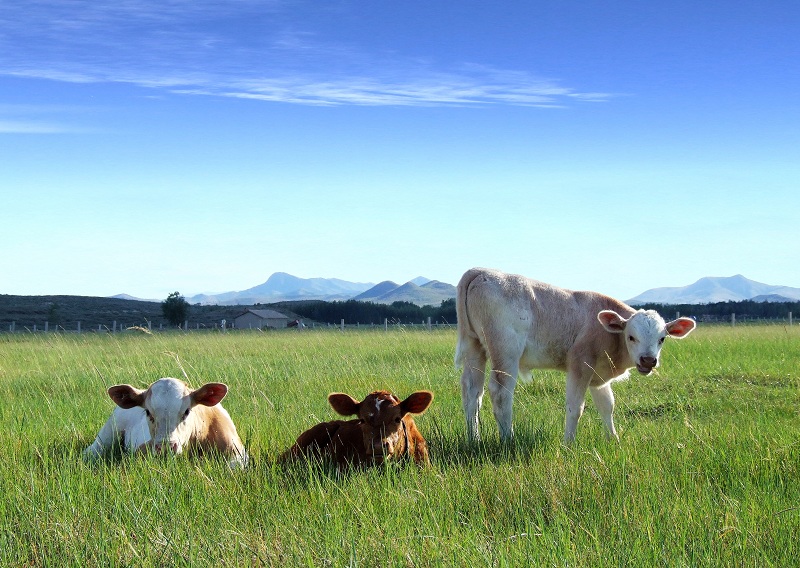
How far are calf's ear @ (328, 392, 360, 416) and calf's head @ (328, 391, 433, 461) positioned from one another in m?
0.03

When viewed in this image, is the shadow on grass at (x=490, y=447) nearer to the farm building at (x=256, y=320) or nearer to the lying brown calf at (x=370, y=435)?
the lying brown calf at (x=370, y=435)

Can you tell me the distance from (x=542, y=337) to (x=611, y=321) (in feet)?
2.71

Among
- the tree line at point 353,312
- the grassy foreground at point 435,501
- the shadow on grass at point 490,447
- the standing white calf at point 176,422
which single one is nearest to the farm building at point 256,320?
the tree line at point 353,312

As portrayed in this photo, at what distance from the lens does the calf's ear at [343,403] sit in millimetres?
6824

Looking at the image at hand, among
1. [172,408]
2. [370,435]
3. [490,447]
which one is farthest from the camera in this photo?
[490,447]

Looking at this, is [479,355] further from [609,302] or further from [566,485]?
[566,485]

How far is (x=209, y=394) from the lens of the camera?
23.1 feet

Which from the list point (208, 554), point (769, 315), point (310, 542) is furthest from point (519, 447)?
point (769, 315)

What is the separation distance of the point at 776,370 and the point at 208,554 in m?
13.2

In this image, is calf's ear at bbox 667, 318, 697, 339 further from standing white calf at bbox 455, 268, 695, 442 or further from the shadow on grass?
the shadow on grass

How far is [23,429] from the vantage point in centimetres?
852

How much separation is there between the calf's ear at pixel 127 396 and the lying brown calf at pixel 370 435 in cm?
144

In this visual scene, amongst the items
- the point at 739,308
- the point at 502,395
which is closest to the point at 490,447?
the point at 502,395

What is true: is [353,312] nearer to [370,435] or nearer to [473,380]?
[473,380]
